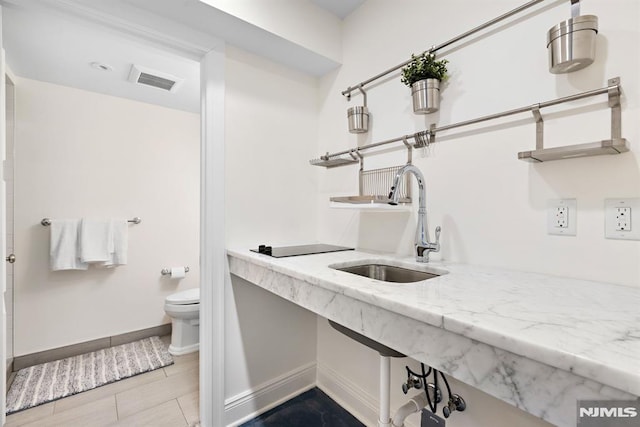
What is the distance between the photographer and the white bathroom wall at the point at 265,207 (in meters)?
1.62

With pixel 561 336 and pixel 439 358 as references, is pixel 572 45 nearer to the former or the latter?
pixel 561 336

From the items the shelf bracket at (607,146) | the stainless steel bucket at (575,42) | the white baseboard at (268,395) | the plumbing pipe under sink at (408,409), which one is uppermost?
the stainless steel bucket at (575,42)

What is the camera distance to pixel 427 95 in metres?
1.27

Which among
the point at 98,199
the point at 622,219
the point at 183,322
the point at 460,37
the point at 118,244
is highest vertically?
the point at 460,37

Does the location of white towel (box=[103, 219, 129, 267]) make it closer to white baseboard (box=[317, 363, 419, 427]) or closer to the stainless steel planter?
white baseboard (box=[317, 363, 419, 427])

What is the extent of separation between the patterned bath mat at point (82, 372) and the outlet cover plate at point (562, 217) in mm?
2522

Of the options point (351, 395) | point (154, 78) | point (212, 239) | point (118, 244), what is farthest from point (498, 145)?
point (118, 244)

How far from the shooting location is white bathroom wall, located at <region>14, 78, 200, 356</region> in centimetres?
216

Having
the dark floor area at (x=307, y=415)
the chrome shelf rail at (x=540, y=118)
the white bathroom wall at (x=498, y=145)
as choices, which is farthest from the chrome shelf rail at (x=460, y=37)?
the dark floor area at (x=307, y=415)

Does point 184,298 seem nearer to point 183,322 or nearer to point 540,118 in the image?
point 183,322

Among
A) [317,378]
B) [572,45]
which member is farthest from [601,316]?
[317,378]

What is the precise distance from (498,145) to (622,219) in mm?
441

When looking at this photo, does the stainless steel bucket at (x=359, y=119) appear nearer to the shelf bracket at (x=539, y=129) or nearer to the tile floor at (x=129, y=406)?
the shelf bracket at (x=539, y=129)

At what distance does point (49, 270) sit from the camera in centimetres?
223
